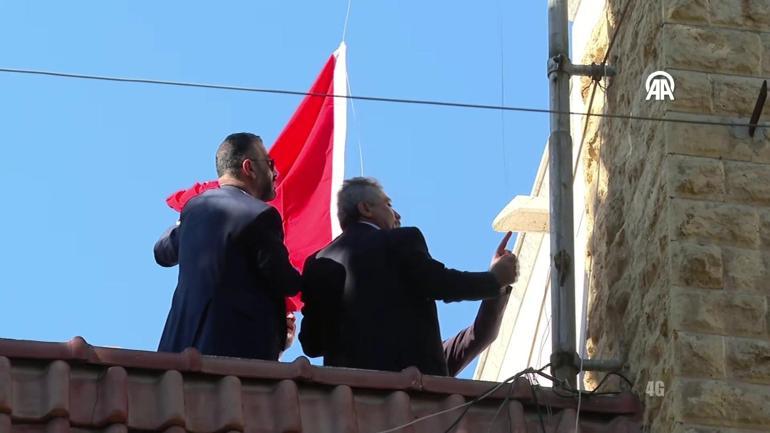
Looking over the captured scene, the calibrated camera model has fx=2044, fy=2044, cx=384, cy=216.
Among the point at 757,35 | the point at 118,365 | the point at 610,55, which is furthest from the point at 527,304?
the point at 118,365

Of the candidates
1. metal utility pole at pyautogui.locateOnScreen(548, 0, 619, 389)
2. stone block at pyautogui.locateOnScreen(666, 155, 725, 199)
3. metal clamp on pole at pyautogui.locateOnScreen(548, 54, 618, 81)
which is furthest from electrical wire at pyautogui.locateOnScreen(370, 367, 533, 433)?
metal clamp on pole at pyautogui.locateOnScreen(548, 54, 618, 81)

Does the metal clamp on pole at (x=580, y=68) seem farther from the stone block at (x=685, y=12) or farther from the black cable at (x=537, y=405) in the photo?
the black cable at (x=537, y=405)

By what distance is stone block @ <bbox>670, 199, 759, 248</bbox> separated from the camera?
834 centimetres

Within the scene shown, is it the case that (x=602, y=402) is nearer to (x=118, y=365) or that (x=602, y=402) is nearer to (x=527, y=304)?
(x=118, y=365)

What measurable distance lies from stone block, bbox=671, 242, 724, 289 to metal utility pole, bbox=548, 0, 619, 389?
0.66 metres

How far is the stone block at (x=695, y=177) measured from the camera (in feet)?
27.6

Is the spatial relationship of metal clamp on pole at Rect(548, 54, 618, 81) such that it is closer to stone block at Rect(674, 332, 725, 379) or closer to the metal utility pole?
the metal utility pole

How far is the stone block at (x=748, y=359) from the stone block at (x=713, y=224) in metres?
0.46

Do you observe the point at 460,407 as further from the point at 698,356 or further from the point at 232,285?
the point at 232,285

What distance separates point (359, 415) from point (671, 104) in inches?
74.5

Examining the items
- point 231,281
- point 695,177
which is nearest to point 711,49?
point 695,177

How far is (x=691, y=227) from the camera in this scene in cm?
834

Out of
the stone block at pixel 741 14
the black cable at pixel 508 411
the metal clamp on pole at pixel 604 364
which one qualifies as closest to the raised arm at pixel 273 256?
the black cable at pixel 508 411

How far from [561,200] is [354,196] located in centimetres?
96
